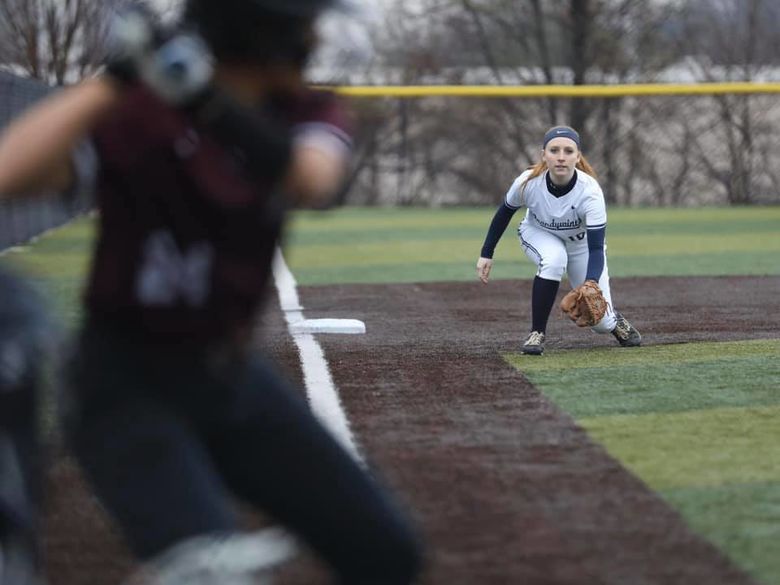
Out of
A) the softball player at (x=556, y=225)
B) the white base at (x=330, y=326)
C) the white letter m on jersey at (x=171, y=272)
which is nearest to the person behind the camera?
the white letter m on jersey at (x=171, y=272)

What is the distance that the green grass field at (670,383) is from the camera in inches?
199

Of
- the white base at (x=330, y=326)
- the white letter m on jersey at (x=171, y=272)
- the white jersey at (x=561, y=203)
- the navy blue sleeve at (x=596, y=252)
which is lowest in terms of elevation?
the white base at (x=330, y=326)

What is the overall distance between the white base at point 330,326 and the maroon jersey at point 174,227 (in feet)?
22.8

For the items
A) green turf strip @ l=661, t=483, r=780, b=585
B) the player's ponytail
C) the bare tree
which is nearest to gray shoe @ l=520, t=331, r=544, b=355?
the player's ponytail

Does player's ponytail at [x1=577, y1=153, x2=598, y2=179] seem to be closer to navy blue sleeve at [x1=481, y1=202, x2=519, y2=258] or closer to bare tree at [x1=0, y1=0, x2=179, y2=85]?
navy blue sleeve at [x1=481, y1=202, x2=519, y2=258]

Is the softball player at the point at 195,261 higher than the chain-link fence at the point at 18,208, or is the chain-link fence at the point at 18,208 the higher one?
the softball player at the point at 195,261

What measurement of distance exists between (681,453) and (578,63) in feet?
97.2

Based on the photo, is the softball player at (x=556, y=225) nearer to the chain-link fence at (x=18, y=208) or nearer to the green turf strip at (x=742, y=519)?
the green turf strip at (x=742, y=519)

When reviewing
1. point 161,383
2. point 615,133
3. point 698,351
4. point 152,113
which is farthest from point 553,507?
point 615,133

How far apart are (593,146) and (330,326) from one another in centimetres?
2007

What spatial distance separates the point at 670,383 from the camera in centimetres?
767

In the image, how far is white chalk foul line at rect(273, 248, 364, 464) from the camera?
633 centimetres

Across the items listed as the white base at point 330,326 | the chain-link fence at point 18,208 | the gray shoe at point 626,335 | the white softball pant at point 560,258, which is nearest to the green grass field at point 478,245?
the white base at point 330,326

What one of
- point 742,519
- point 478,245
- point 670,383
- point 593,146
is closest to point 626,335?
point 670,383
